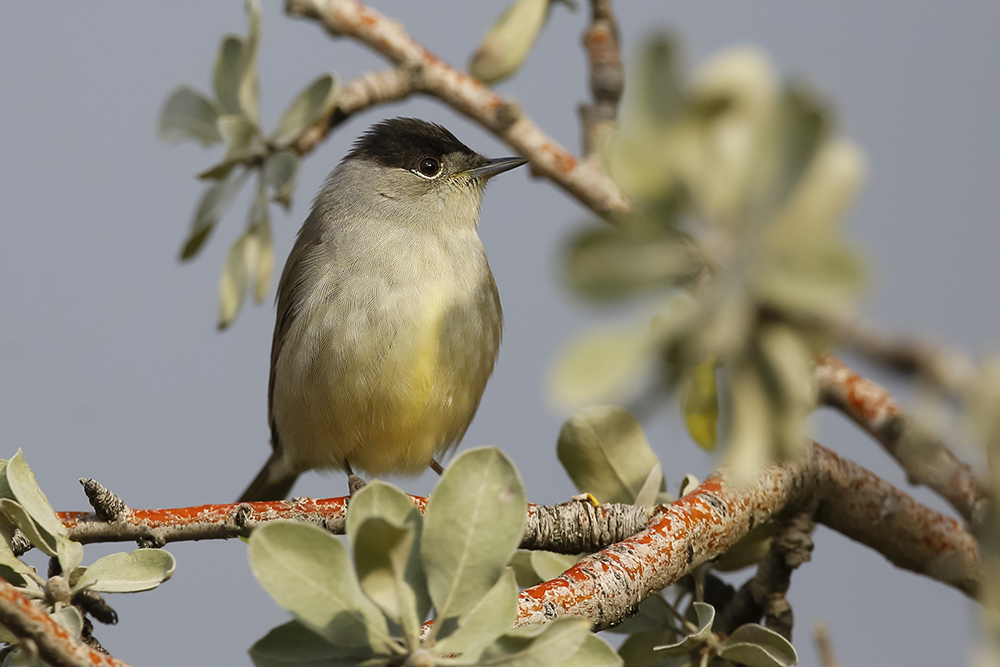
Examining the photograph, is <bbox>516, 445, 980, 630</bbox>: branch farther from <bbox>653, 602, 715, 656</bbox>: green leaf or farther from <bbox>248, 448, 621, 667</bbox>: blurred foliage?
<bbox>248, 448, 621, 667</bbox>: blurred foliage

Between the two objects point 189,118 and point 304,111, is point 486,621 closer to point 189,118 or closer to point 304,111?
point 304,111

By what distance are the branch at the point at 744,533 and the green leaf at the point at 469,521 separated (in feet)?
1.66

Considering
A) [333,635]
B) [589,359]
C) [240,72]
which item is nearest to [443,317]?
[240,72]

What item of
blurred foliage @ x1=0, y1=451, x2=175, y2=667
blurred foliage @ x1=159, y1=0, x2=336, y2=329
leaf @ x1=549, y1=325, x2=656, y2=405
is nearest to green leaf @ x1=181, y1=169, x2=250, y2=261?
blurred foliage @ x1=159, y1=0, x2=336, y2=329

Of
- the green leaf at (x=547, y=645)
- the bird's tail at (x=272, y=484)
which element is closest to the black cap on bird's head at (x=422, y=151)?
the bird's tail at (x=272, y=484)

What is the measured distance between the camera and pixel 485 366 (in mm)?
3959

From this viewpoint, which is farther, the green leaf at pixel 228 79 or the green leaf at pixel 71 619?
the green leaf at pixel 228 79

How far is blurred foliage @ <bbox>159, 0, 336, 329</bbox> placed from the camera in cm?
256

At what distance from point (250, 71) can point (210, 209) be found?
42cm

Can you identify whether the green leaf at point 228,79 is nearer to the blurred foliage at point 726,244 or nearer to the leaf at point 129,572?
the leaf at point 129,572

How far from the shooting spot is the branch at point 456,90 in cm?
279

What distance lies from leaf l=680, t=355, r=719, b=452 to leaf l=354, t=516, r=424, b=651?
362mm

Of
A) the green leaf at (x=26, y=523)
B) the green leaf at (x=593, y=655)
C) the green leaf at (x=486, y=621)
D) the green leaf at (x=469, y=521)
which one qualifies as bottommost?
the green leaf at (x=26, y=523)

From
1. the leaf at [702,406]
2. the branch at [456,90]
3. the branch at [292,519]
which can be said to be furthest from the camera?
the branch at [456,90]
